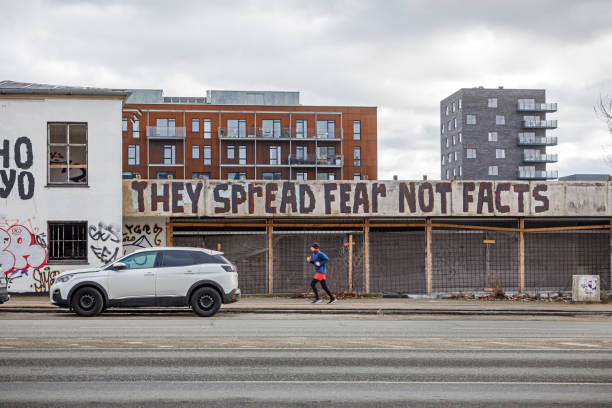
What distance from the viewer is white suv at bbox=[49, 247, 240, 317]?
16906 mm

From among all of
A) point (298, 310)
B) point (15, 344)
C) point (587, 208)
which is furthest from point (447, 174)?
point (15, 344)

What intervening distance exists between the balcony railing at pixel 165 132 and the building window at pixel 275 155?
10.4m

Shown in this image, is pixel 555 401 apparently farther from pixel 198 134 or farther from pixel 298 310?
pixel 198 134

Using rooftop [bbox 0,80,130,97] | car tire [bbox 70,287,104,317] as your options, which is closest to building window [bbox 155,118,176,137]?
rooftop [bbox 0,80,130,97]

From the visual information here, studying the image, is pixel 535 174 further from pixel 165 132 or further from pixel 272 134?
pixel 165 132

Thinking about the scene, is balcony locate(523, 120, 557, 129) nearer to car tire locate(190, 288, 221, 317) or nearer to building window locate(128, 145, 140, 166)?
building window locate(128, 145, 140, 166)

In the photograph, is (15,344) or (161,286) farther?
(161,286)

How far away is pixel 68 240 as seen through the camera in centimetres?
Result: 2222

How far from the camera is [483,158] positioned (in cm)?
10300

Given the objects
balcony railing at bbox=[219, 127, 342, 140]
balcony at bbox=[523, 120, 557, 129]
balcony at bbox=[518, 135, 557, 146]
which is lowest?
balcony railing at bbox=[219, 127, 342, 140]

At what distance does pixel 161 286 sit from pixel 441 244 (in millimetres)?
10313

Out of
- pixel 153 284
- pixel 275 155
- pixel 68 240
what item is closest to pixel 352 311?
pixel 153 284

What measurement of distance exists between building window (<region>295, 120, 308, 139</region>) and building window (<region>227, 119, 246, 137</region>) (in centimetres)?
620

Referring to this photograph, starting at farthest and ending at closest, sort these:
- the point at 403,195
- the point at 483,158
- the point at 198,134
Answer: the point at 483,158
the point at 198,134
the point at 403,195
